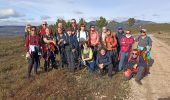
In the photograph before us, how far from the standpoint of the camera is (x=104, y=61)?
14.4m

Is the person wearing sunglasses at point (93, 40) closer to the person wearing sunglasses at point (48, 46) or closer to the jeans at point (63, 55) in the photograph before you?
the jeans at point (63, 55)

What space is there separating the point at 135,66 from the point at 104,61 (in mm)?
1300

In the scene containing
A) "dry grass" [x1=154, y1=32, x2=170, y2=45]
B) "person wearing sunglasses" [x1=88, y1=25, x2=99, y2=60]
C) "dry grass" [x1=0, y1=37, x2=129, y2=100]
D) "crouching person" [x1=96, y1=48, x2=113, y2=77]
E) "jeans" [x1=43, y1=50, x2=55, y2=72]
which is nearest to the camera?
"dry grass" [x1=0, y1=37, x2=129, y2=100]

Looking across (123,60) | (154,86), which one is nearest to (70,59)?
(123,60)

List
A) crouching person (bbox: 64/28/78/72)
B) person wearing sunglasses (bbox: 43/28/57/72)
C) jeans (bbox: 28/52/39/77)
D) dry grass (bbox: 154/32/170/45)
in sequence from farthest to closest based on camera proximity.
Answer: dry grass (bbox: 154/32/170/45), person wearing sunglasses (bbox: 43/28/57/72), crouching person (bbox: 64/28/78/72), jeans (bbox: 28/52/39/77)

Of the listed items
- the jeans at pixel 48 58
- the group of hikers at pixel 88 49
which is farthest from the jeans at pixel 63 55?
the jeans at pixel 48 58

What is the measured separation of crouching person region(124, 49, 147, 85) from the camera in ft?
45.7

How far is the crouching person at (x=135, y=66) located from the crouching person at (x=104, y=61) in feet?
2.24

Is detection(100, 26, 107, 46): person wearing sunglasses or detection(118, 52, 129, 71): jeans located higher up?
detection(100, 26, 107, 46): person wearing sunglasses

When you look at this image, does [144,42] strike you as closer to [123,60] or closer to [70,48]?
[123,60]

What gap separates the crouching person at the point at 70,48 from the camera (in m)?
14.7

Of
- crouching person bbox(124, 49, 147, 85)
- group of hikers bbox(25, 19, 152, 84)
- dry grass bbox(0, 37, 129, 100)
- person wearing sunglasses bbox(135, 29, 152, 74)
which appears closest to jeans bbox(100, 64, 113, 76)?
group of hikers bbox(25, 19, 152, 84)

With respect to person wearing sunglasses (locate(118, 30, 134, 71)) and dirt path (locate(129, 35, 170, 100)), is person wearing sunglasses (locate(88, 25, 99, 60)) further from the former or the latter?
dirt path (locate(129, 35, 170, 100))

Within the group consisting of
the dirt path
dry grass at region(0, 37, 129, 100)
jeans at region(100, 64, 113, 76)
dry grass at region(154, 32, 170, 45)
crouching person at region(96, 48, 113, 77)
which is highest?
crouching person at region(96, 48, 113, 77)
